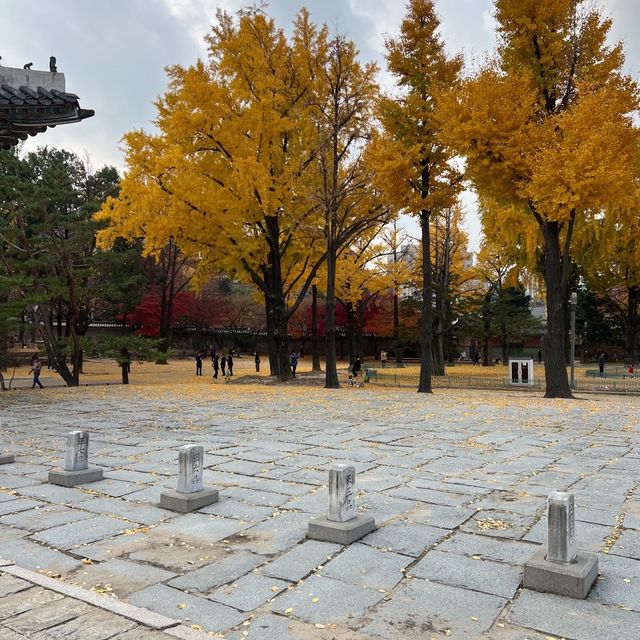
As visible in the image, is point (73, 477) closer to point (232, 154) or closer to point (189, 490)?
point (189, 490)

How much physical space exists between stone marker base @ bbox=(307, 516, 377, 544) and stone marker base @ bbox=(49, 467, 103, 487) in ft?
11.0

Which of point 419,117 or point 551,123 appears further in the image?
point 419,117

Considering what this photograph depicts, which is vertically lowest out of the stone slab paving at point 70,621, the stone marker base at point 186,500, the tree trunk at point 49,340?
the stone slab paving at point 70,621

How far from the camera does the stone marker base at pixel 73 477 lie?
6.70 m

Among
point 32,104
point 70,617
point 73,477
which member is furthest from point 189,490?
point 32,104

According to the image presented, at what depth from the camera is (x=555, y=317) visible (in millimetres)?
17219

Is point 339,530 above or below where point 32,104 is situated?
below

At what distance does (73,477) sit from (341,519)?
145 inches

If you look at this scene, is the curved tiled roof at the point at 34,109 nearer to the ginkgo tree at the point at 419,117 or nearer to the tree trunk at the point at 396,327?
the ginkgo tree at the point at 419,117

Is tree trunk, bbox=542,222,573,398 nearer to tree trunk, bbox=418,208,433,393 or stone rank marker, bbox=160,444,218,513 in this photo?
tree trunk, bbox=418,208,433,393

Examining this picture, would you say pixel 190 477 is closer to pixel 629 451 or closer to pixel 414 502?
pixel 414 502

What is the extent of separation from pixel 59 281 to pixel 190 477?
1767 centimetres

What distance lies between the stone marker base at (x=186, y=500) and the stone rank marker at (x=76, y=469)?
56.0 inches

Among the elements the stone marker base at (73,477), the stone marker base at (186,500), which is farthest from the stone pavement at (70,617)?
the stone marker base at (73,477)
